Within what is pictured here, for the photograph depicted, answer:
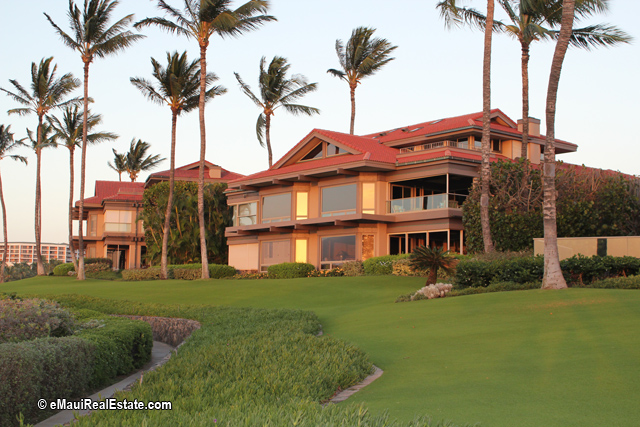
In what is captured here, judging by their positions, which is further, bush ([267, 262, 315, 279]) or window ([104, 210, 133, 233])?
window ([104, 210, 133, 233])

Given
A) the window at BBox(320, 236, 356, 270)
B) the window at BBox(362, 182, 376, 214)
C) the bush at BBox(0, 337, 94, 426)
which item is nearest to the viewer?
the bush at BBox(0, 337, 94, 426)

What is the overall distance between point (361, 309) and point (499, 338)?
7.53m

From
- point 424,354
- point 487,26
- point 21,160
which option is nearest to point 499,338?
point 424,354

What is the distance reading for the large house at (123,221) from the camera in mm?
53062

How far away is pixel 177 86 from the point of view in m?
35.2

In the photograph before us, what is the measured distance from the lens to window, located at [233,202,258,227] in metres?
39.9

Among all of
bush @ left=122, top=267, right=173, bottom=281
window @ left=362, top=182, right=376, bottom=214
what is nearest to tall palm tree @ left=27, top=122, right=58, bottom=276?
bush @ left=122, top=267, right=173, bottom=281

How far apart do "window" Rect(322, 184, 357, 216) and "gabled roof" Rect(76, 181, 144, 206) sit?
2436cm

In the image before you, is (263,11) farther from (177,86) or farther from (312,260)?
(312,260)

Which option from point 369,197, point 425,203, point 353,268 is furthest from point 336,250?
point 425,203

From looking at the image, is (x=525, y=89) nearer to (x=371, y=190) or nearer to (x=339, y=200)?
(x=371, y=190)

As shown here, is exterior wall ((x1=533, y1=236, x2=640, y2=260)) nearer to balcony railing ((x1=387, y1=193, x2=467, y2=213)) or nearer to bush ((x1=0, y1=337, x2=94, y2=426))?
balcony railing ((x1=387, y1=193, x2=467, y2=213))

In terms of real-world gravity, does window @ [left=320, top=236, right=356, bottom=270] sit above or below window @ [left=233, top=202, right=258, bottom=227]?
below

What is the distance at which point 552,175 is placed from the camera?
54.7 feet
